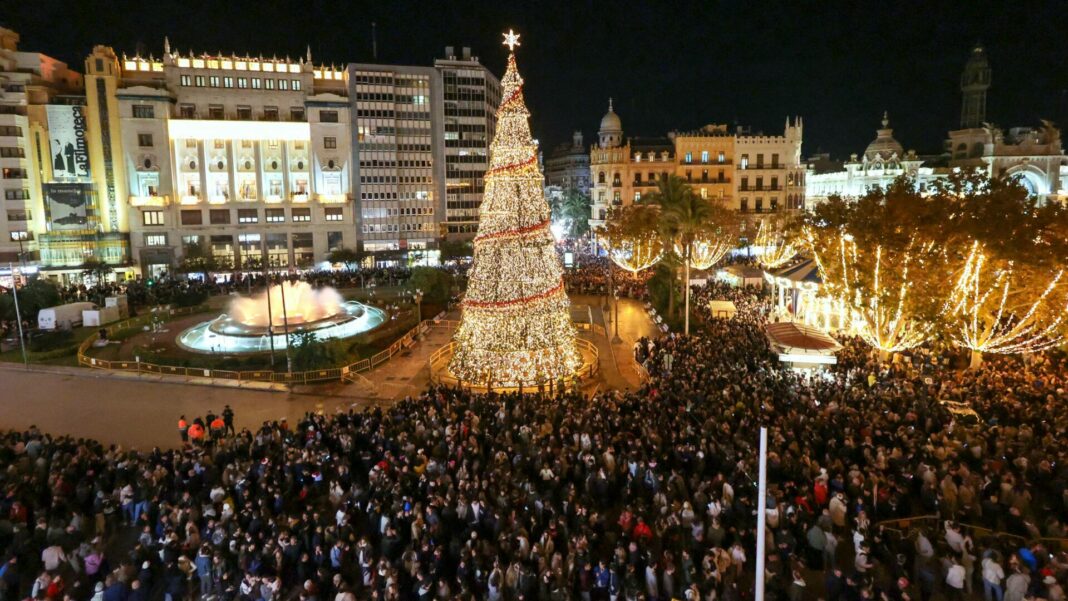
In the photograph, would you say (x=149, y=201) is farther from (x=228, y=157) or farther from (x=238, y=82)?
(x=238, y=82)

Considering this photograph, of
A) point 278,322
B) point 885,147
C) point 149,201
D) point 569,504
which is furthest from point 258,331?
point 885,147

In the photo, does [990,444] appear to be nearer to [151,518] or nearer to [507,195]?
[507,195]

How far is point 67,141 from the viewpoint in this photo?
6456 centimetres

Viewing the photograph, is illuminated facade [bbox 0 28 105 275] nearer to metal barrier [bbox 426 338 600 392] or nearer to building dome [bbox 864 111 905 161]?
metal barrier [bbox 426 338 600 392]

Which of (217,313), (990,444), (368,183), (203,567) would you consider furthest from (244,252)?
(990,444)

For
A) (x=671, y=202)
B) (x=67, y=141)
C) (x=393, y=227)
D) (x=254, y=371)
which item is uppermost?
(x=67, y=141)

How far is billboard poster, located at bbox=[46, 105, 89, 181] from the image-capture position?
64188 millimetres

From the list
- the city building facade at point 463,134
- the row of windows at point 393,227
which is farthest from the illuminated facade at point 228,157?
the city building facade at point 463,134

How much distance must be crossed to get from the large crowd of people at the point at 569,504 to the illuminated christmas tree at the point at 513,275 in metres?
4.59

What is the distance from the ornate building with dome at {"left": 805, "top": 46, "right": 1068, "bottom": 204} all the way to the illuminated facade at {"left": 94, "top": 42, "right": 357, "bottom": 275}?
5710cm

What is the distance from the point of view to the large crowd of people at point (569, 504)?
10.6 meters

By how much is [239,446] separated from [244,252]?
2434 inches

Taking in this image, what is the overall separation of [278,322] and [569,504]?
2593 centimetres

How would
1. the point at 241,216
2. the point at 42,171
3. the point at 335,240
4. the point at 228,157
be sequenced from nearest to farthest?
the point at 42,171 → the point at 228,157 → the point at 241,216 → the point at 335,240
